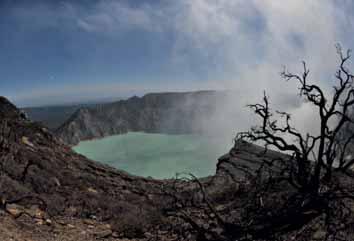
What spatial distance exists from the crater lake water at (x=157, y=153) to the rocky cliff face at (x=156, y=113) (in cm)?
496

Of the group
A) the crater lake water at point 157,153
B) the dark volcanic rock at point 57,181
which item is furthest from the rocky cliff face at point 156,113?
the dark volcanic rock at point 57,181

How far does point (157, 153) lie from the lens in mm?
102000

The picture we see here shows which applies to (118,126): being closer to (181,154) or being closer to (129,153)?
(129,153)

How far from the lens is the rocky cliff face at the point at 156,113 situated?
146000 mm

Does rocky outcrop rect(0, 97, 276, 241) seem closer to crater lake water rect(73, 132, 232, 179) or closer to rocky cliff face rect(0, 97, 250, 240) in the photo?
rocky cliff face rect(0, 97, 250, 240)

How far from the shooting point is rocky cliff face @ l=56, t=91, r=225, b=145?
Answer: 146000 millimetres

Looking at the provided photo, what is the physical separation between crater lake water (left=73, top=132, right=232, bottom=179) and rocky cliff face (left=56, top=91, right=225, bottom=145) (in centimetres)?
496

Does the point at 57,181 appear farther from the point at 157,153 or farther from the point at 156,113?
the point at 156,113

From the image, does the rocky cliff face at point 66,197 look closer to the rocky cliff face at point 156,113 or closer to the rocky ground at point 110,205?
the rocky ground at point 110,205

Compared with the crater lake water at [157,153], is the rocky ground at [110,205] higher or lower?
higher

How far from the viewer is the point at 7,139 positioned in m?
17.9

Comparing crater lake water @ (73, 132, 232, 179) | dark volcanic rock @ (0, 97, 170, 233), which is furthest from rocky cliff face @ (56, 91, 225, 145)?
dark volcanic rock @ (0, 97, 170, 233)

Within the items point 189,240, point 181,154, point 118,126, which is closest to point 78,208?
point 189,240

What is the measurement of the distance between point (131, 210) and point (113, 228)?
2.59 m
